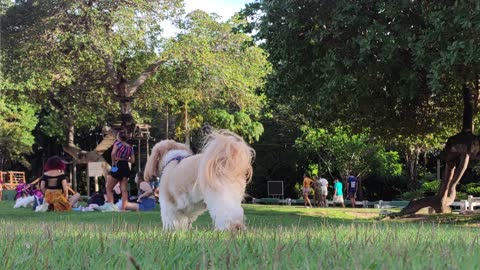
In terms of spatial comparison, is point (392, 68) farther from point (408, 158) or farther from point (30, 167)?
point (30, 167)

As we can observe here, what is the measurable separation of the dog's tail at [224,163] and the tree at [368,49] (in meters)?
5.39

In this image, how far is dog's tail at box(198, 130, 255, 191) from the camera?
5.83 m

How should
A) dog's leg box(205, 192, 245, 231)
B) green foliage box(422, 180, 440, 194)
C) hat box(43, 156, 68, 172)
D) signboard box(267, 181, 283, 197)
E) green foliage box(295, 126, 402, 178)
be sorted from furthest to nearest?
signboard box(267, 181, 283, 197) < green foliage box(295, 126, 402, 178) < green foliage box(422, 180, 440, 194) < hat box(43, 156, 68, 172) < dog's leg box(205, 192, 245, 231)

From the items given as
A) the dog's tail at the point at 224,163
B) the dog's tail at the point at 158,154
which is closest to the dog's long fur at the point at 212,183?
the dog's tail at the point at 224,163

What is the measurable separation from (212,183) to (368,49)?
19.8 feet

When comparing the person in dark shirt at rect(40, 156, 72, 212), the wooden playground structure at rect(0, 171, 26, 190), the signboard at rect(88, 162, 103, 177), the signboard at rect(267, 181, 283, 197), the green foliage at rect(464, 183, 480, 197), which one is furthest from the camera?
the wooden playground structure at rect(0, 171, 26, 190)

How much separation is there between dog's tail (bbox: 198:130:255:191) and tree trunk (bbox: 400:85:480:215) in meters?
10.5

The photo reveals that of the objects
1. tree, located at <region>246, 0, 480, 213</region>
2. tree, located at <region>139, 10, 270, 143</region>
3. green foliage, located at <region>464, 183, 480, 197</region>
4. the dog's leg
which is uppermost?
tree, located at <region>139, 10, 270, 143</region>

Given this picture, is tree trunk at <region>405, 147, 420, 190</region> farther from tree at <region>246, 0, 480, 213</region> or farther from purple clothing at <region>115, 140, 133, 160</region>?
purple clothing at <region>115, 140, 133, 160</region>

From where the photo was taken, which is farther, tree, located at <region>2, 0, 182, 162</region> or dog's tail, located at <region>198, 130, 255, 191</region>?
tree, located at <region>2, 0, 182, 162</region>

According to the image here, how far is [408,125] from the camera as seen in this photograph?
672 inches

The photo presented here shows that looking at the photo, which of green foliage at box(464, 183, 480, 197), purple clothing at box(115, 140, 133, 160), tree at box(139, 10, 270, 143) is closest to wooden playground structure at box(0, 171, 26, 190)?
tree at box(139, 10, 270, 143)

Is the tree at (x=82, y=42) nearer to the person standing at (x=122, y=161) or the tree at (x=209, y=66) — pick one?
the tree at (x=209, y=66)

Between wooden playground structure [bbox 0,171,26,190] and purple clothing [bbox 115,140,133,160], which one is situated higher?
purple clothing [bbox 115,140,133,160]
